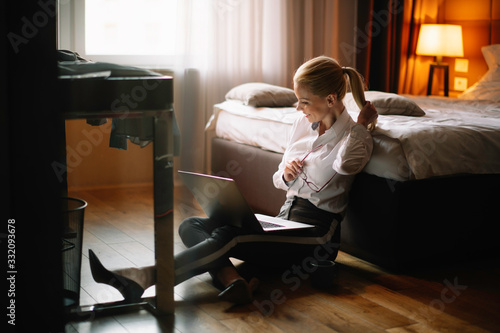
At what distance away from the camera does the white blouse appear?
2170 millimetres

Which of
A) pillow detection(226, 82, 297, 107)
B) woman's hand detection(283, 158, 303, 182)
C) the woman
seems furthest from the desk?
pillow detection(226, 82, 297, 107)

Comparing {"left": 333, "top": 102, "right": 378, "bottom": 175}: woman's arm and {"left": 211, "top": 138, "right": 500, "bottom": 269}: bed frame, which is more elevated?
{"left": 333, "top": 102, "right": 378, "bottom": 175}: woman's arm

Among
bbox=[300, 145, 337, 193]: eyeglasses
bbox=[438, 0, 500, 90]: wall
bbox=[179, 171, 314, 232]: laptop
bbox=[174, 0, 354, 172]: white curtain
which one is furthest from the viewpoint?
bbox=[438, 0, 500, 90]: wall

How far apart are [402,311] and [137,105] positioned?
40.5 inches

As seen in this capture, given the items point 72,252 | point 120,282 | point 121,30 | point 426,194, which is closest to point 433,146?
point 426,194

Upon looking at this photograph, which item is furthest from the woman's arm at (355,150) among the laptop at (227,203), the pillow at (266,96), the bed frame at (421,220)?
the pillow at (266,96)

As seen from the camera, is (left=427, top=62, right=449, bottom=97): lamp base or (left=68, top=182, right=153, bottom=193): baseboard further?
(left=427, top=62, right=449, bottom=97): lamp base

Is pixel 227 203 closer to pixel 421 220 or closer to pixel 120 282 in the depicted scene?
pixel 120 282

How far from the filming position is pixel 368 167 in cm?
229

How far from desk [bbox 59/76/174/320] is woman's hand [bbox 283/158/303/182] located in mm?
639

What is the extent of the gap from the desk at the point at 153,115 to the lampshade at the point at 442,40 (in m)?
3.17

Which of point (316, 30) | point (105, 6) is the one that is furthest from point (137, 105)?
point (316, 30)

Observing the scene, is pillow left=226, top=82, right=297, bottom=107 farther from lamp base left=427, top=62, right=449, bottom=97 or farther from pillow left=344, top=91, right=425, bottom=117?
lamp base left=427, top=62, right=449, bottom=97

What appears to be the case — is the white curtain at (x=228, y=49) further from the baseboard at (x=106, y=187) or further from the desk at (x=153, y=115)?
the desk at (x=153, y=115)
